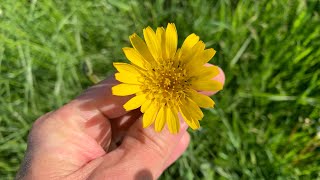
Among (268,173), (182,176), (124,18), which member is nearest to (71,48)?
(124,18)

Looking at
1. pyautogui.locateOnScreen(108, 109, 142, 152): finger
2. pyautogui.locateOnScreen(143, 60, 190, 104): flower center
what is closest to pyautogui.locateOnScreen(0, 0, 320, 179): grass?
pyautogui.locateOnScreen(108, 109, 142, 152): finger

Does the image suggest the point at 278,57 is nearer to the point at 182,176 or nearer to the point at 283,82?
the point at 283,82

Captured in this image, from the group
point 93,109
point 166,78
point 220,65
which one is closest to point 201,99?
point 166,78

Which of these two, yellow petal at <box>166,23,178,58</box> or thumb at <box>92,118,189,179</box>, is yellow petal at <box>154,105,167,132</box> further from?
yellow petal at <box>166,23,178,58</box>

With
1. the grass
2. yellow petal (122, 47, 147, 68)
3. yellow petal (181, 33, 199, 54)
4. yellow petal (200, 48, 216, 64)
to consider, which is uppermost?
yellow petal (122, 47, 147, 68)

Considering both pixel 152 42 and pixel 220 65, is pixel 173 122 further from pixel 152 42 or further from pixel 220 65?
pixel 220 65

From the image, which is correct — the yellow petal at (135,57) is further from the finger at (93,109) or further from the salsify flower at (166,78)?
the finger at (93,109)
